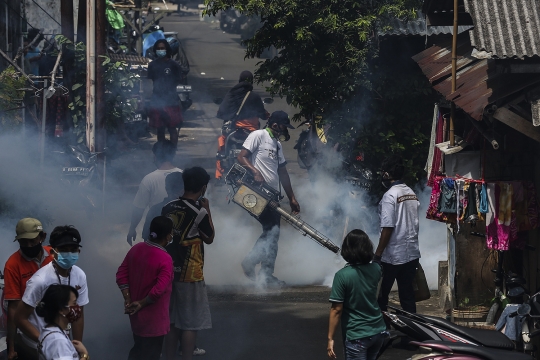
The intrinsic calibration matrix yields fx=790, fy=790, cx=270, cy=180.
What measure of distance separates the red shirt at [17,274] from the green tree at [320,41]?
5.27 metres

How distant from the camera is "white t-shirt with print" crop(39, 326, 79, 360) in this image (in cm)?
416

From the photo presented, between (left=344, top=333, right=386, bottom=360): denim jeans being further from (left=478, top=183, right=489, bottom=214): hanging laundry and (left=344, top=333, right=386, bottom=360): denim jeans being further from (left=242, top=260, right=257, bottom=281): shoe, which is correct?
(left=242, top=260, right=257, bottom=281): shoe

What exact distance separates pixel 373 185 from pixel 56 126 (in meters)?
4.63

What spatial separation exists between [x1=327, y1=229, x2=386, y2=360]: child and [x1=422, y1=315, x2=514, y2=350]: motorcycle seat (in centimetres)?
60

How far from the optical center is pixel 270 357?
6664mm

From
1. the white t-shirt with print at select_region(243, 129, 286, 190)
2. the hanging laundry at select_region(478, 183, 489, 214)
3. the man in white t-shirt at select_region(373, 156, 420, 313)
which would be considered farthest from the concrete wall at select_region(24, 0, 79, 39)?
the hanging laundry at select_region(478, 183, 489, 214)

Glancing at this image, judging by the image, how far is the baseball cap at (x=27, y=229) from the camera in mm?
4961

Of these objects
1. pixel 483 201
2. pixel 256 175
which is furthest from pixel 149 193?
pixel 483 201

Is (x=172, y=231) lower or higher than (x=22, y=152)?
lower

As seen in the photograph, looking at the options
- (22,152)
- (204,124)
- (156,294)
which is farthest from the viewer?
(204,124)

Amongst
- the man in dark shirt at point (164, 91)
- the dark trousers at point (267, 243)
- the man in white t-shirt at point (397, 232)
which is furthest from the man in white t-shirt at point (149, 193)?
the man in dark shirt at point (164, 91)

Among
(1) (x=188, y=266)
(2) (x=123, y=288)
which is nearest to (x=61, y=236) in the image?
(2) (x=123, y=288)

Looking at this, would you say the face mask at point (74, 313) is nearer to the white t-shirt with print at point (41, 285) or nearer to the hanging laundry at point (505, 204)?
the white t-shirt with print at point (41, 285)

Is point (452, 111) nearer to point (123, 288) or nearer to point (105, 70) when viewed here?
point (123, 288)
